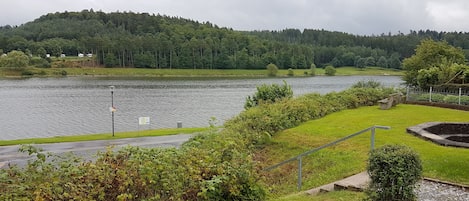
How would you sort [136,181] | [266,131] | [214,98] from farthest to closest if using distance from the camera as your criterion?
[214,98], [266,131], [136,181]

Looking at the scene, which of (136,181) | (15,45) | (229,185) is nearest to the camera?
(136,181)

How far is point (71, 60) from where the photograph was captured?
423 feet

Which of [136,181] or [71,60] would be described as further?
[71,60]


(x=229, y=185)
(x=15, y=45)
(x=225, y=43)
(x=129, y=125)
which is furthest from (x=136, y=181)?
(x=15, y=45)

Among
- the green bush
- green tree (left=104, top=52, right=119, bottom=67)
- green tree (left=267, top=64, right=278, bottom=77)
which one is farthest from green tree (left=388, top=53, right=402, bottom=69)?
the green bush

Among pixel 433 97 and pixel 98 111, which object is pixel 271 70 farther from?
pixel 433 97

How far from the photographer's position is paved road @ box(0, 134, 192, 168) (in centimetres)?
2137

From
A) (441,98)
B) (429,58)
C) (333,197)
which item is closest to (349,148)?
(333,197)

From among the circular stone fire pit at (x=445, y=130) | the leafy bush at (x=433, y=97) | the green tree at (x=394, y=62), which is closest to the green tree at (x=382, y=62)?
the green tree at (x=394, y=62)

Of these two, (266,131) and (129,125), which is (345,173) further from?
(129,125)

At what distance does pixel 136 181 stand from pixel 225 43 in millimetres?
142230

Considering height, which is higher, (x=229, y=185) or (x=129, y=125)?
(x=229, y=185)

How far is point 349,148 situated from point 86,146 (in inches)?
634

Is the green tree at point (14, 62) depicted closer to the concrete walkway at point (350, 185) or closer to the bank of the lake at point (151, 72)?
the bank of the lake at point (151, 72)
